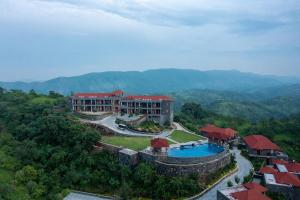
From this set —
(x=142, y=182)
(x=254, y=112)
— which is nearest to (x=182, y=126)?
(x=142, y=182)

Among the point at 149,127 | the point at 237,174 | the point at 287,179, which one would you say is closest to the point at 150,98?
the point at 149,127

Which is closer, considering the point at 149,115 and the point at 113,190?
the point at 113,190

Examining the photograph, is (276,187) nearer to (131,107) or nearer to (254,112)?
(131,107)

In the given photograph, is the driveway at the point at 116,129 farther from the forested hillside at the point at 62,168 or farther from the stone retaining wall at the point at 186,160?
the stone retaining wall at the point at 186,160

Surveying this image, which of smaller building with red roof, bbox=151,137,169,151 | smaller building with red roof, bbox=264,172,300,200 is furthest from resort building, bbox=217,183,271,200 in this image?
smaller building with red roof, bbox=151,137,169,151

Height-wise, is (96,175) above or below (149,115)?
below

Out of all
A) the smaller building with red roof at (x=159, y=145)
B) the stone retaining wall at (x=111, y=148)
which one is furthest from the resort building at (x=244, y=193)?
the stone retaining wall at (x=111, y=148)

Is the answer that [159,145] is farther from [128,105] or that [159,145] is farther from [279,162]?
[128,105]
